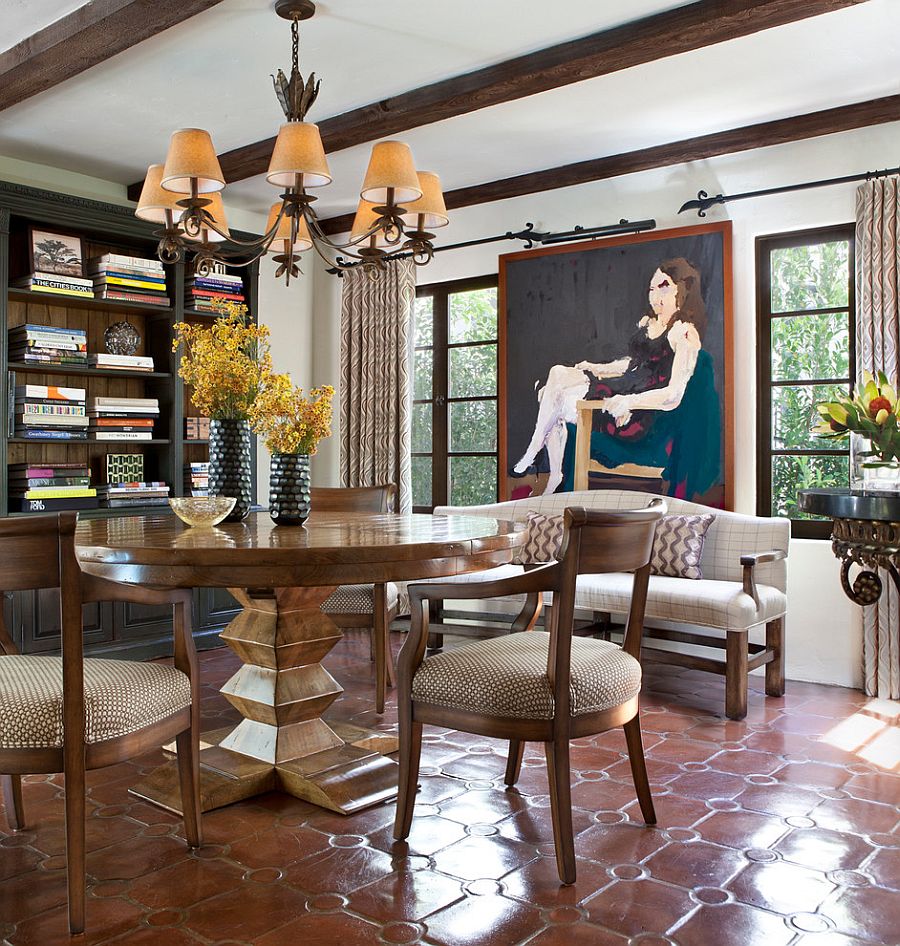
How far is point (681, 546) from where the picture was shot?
4348 mm

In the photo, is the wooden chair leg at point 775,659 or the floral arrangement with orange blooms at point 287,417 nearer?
the floral arrangement with orange blooms at point 287,417

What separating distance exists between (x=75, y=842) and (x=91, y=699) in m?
0.30

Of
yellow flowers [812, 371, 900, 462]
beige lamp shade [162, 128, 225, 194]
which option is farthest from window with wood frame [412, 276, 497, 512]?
beige lamp shade [162, 128, 225, 194]

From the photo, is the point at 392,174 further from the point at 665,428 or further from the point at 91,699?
the point at 665,428

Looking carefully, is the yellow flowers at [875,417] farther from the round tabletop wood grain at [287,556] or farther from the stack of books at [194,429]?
the stack of books at [194,429]

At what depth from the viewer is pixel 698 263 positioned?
4691 millimetres

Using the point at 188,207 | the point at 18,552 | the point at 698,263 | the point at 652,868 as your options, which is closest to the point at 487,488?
the point at 698,263

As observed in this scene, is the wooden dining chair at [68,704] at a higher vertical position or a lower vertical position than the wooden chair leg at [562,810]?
higher

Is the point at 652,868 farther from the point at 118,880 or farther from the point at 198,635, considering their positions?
the point at 198,635

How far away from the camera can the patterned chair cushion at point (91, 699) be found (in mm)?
1969

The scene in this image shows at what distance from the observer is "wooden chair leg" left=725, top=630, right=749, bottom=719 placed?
3.73 metres

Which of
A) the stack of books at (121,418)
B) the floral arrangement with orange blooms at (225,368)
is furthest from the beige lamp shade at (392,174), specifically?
the stack of books at (121,418)

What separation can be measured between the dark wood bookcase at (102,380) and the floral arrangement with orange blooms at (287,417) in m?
2.01

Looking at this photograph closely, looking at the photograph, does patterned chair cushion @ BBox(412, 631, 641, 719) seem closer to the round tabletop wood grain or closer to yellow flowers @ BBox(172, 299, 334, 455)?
the round tabletop wood grain
